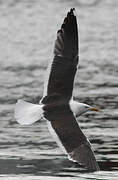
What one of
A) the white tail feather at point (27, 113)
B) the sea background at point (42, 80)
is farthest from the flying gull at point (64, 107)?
the sea background at point (42, 80)

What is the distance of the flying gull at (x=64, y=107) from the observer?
812 cm

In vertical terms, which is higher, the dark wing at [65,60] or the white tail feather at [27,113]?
the dark wing at [65,60]

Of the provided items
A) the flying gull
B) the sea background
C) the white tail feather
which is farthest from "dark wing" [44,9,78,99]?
the white tail feather

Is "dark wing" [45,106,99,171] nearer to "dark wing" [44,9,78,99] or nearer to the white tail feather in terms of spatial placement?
the white tail feather

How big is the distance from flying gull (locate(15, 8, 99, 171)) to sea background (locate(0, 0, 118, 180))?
0.71ft

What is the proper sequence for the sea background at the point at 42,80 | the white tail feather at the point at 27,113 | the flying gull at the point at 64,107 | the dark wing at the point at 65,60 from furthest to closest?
the sea background at the point at 42,80
the dark wing at the point at 65,60
the white tail feather at the point at 27,113
the flying gull at the point at 64,107

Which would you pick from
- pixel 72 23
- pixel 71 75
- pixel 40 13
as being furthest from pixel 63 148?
pixel 40 13

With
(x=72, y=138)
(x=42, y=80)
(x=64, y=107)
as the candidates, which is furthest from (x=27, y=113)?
(x=42, y=80)

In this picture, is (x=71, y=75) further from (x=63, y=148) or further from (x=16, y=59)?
(x=16, y=59)

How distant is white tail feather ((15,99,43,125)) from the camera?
845cm

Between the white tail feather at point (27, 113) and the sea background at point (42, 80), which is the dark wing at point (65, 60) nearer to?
the sea background at point (42, 80)

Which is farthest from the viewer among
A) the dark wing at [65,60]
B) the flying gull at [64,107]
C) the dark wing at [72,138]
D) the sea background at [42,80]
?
the sea background at [42,80]

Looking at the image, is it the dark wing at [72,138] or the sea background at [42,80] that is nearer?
the dark wing at [72,138]

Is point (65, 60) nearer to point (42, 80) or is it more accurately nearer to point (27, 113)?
point (27, 113)
